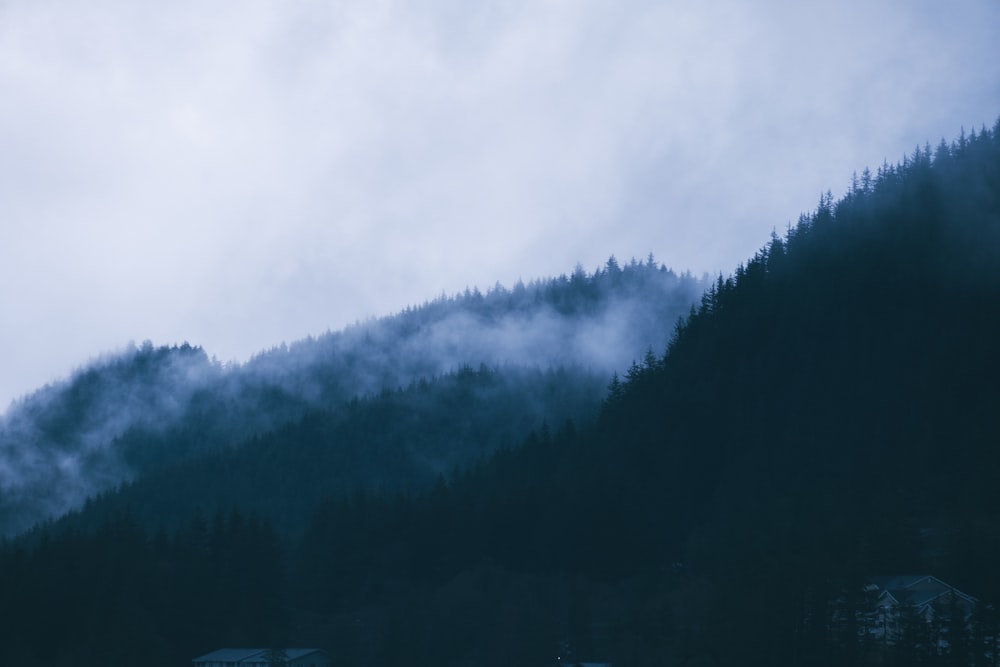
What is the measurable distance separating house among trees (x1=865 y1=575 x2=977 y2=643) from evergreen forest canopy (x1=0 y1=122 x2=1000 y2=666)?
1.70 ft

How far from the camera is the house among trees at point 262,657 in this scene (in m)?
100

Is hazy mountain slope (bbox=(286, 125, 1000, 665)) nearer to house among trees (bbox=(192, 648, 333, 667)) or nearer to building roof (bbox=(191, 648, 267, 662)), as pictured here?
house among trees (bbox=(192, 648, 333, 667))

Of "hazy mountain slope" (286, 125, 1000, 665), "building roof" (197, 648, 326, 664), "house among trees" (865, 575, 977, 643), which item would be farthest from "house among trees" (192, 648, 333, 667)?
"house among trees" (865, 575, 977, 643)

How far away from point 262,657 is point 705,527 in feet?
136

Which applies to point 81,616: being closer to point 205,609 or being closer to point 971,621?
point 205,609

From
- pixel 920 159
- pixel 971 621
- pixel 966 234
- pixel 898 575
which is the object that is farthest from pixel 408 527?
pixel 920 159

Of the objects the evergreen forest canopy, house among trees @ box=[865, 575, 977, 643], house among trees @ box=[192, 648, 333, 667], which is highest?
the evergreen forest canopy

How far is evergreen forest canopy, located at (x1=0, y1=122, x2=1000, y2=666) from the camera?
84500 mm

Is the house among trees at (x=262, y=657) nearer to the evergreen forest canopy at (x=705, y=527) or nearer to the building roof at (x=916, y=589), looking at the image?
the evergreen forest canopy at (x=705, y=527)

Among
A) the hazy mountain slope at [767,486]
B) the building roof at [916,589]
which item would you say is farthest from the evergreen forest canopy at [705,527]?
the building roof at [916,589]

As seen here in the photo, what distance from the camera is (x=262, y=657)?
102 metres

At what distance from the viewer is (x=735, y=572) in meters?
88.2

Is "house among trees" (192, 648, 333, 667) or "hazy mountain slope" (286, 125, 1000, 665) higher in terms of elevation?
"hazy mountain slope" (286, 125, 1000, 665)

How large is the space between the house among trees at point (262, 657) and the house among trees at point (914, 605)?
142 feet
